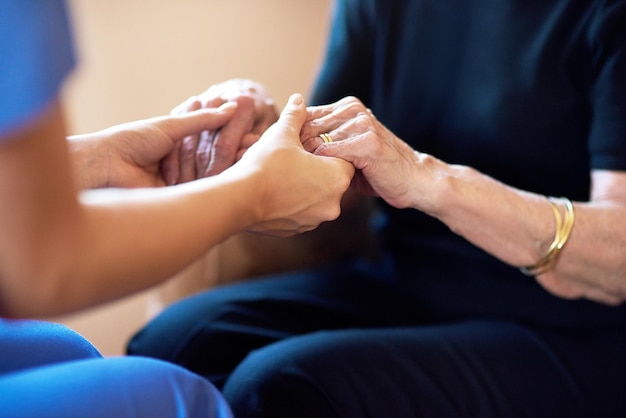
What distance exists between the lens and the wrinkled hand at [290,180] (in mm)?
675

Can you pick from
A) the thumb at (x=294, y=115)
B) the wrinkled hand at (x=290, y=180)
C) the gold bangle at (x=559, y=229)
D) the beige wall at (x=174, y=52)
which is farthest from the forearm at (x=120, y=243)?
the beige wall at (x=174, y=52)

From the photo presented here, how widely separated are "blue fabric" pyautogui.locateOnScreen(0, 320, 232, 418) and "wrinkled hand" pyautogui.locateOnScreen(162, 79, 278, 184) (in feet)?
0.98

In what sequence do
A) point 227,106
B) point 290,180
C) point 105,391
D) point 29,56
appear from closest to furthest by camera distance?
point 29,56 < point 105,391 < point 290,180 < point 227,106

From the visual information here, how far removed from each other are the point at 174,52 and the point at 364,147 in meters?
0.83

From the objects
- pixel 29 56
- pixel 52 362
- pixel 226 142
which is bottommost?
pixel 52 362

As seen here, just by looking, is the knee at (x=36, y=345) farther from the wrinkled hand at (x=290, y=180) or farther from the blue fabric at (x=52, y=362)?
the wrinkled hand at (x=290, y=180)

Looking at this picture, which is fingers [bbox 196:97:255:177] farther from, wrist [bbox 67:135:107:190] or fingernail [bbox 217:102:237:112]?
wrist [bbox 67:135:107:190]

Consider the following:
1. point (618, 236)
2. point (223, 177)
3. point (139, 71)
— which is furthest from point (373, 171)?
point (139, 71)

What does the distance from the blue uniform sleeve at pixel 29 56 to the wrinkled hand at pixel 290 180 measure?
0.74ft

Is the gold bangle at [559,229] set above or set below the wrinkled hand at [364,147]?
below

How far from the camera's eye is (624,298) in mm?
976

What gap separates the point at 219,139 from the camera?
911 mm

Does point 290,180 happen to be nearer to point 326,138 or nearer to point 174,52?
point 326,138

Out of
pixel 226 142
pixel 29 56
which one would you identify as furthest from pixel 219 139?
pixel 29 56
